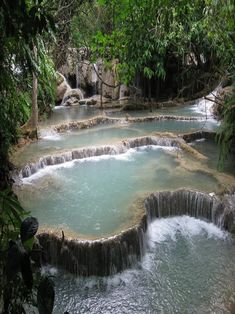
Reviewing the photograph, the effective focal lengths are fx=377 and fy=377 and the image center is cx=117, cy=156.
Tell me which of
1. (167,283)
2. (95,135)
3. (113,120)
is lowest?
(167,283)

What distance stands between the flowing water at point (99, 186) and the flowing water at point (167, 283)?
711 mm

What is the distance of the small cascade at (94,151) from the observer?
8.11m

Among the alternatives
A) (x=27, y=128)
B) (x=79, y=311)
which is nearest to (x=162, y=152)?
(x=27, y=128)

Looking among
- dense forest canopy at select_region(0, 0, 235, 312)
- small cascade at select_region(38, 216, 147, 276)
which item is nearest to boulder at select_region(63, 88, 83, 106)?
dense forest canopy at select_region(0, 0, 235, 312)

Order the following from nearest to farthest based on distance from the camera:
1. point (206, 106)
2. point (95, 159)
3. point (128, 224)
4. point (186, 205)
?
1. point (128, 224)
2. point (186, 205)
3. point (95, 159)
4. point (206, 106)

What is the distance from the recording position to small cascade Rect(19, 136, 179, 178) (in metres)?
8.11

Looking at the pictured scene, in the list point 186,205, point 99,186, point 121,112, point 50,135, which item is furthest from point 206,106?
point 186,205

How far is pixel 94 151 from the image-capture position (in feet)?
30.4

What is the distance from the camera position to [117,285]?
4934 mm

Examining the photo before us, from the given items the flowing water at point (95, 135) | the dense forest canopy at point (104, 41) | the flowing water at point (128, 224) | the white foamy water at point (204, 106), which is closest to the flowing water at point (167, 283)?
the flowing water at point (128, 224)

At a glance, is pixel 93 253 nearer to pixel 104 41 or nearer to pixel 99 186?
pixel 99 186

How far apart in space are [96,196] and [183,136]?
164 inches

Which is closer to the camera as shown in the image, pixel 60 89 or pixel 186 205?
pixel 186 205

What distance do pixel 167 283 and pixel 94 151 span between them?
4.88 meters
